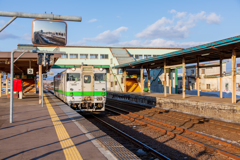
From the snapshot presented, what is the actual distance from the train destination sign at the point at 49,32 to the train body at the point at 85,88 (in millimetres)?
6467

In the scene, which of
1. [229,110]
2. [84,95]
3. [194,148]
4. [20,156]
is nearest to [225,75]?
[229,110]

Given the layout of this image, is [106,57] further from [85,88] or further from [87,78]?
[85,88]

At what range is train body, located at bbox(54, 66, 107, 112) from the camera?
47.6 ft

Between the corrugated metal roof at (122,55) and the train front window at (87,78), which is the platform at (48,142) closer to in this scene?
the train front window at (87,78)

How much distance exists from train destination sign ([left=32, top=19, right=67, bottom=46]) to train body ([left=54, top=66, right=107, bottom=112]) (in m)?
6.47

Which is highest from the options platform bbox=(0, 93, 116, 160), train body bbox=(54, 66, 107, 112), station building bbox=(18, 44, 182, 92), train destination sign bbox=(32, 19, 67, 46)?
station building bbox=(18, 44, 182, 92)

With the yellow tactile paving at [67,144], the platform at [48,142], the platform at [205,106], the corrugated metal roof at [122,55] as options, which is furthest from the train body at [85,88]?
the corrugated metal roof at [122,55]

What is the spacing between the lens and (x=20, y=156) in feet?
17.6

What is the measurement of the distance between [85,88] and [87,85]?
0.79 ft

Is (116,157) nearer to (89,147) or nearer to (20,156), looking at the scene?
(89,147)

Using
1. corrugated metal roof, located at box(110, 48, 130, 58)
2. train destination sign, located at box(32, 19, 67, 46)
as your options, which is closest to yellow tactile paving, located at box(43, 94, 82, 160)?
train destination sign, located at box(32, 19, 67, 46)

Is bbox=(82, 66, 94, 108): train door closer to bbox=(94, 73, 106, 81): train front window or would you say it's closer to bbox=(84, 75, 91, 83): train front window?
bbox=(84, 75, 91, 83): train front window

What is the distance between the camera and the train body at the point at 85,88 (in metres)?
14.5

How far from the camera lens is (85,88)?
1465 centimetres
